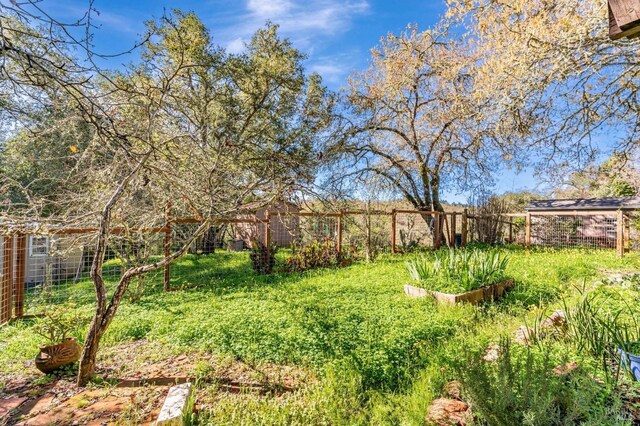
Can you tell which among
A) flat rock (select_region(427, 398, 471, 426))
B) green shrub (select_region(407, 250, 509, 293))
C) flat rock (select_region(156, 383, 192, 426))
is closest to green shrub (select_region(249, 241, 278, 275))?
green shrub (select_region(407, 250, 509, 293))

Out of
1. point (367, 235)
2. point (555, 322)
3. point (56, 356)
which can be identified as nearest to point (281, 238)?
point (367, 235)

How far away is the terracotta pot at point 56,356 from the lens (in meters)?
2.78

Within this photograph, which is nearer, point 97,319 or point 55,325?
point 97,319

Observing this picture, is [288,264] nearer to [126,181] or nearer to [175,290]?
[175,290]

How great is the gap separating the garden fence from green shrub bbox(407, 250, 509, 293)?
1500 millimetres

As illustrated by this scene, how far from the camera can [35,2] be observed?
157 cm

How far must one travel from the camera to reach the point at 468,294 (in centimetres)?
454

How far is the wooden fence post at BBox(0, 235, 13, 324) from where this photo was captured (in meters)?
4.24

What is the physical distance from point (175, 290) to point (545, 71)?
25.4 feet

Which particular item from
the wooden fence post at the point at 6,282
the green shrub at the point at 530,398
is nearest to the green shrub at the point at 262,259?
the wooden fence post at the point at 6,282

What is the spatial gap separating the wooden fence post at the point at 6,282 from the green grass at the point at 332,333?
0.32 m

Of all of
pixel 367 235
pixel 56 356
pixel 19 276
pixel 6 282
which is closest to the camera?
pixel 56 356

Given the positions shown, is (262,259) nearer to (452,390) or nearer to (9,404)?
(9,404)

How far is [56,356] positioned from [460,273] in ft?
17.6
